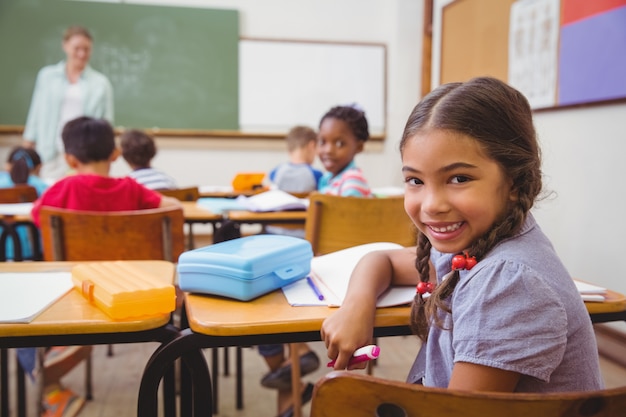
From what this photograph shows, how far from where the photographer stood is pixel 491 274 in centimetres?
73

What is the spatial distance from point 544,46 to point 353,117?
55.7 inches

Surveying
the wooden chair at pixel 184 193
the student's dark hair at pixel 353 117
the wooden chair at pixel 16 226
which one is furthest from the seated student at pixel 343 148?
the wooden chair at pixel 16 226

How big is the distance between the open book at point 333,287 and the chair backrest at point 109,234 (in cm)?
62

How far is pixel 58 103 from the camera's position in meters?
Result: 4.91

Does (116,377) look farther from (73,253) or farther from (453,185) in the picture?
(453,185)

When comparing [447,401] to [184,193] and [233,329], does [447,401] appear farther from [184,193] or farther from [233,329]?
[184,193]

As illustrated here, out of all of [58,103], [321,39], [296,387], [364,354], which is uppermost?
[321,39]

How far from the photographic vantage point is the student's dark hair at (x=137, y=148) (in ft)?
9.77

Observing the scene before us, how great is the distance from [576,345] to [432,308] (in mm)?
195

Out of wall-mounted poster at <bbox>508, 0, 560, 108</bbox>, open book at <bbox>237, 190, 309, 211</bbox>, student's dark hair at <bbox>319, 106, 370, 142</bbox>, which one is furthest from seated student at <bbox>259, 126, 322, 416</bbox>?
wall-mounted poster at <bbox>508, 0, 560, 108</bbox>

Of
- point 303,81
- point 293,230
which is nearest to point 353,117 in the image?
point 293,230

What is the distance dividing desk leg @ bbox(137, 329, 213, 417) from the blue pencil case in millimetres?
108

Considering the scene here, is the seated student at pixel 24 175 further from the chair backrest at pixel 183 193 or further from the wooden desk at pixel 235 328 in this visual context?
the wooden desk at pixel 235 328

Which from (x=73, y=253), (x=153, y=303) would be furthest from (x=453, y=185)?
(x=73, y=253)
